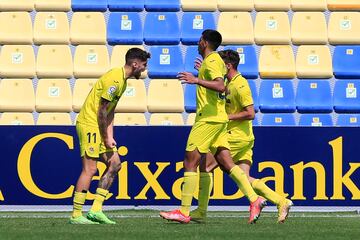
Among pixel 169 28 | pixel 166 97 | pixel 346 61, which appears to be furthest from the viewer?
pixel 169 28

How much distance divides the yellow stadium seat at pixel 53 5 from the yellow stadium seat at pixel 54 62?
0.70 metres

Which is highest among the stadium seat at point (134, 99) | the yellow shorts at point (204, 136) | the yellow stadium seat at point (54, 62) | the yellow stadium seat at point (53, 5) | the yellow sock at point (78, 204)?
the yellow stadium seat at point (53, 5)

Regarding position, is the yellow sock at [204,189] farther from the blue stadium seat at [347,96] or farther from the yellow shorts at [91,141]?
the blue stadium seat at [347,96]

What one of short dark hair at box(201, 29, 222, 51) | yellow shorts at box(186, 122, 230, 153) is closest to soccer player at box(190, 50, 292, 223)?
yellow shorts at box(186, 122, 230, 153)

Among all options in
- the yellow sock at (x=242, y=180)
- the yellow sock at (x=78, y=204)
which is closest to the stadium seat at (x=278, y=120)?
the yellow sock at (x=242, y=180)

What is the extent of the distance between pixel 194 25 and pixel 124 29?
1.10m

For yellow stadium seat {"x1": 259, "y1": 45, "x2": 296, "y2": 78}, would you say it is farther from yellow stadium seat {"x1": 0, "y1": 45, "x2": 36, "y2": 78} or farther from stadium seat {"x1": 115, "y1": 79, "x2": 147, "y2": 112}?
yellow stadium seat {"x1": 0, "y1": 45, "x2": 36, "y2": 78}

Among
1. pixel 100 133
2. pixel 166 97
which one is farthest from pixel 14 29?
pixel 100 133

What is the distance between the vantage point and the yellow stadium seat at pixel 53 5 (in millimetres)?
16109

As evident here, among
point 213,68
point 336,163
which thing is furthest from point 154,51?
point 213,68

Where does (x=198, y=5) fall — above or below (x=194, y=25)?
above

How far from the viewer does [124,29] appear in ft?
52.1

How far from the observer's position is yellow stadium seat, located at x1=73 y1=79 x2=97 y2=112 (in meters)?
15.3

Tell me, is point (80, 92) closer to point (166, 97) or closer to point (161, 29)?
point (166, 97)
